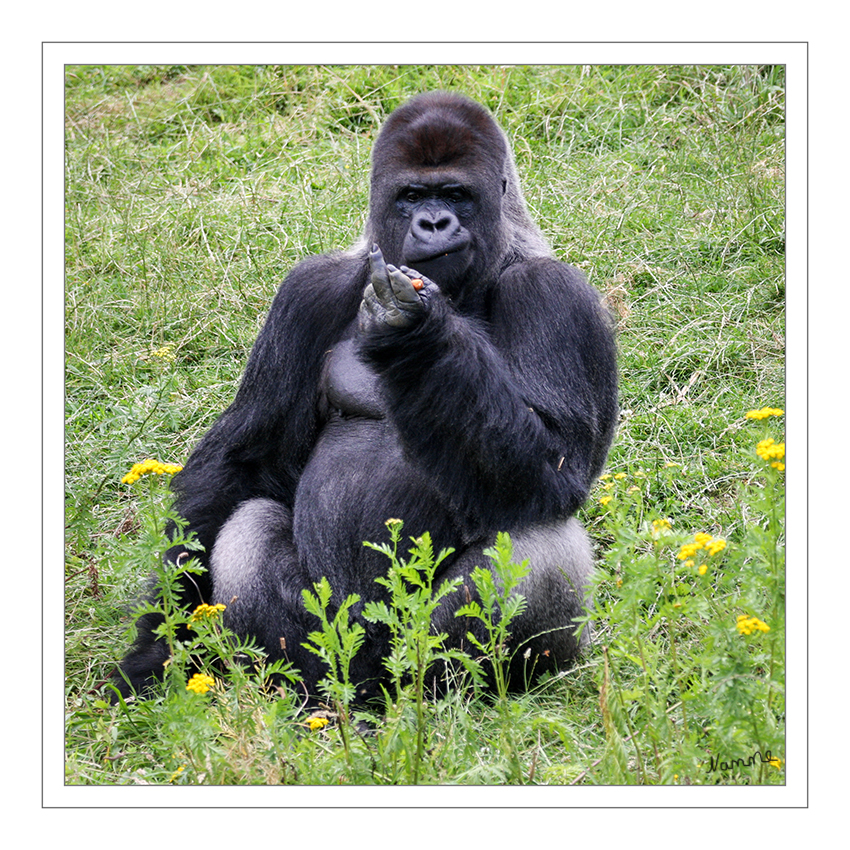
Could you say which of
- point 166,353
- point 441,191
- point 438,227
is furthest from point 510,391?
point 166,353

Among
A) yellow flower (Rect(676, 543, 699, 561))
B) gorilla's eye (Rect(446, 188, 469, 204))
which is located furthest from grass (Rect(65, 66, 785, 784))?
gorilla's eye (Rect(446, 188, 469, 204))

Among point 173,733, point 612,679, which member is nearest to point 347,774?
point 173,733

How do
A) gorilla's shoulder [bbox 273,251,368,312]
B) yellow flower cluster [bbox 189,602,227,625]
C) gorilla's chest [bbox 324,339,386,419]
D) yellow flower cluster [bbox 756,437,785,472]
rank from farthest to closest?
1. gorilla's shoulder [bbox 273,251,368,312]
2. gorilla's chest [bbox 324,339,386,419]
3. yellow flower cluster [bbox 189,602,227,625]
4. yellow flower cluster [bbox 756,437,785,472]

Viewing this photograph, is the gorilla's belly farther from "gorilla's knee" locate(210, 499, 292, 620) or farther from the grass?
the grass

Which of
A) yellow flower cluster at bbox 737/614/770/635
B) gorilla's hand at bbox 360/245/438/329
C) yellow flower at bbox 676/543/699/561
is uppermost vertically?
gorilla's hand at bbox 360/245/438/329

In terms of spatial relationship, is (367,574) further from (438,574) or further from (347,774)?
(347,774)

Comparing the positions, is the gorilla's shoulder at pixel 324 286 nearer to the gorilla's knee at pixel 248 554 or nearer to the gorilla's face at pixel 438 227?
the gorilla's face at pixel 438 227

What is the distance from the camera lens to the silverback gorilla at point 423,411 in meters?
2.71

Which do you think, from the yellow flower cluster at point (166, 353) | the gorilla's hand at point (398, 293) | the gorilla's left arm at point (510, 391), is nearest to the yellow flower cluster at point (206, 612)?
the gorilla's left arm at point (510, 391)

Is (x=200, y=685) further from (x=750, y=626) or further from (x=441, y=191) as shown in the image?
(x=441, y=191)

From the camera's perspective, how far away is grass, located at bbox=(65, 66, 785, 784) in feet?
11.1

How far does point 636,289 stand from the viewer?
188 inches

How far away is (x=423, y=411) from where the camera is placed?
8.87ft
